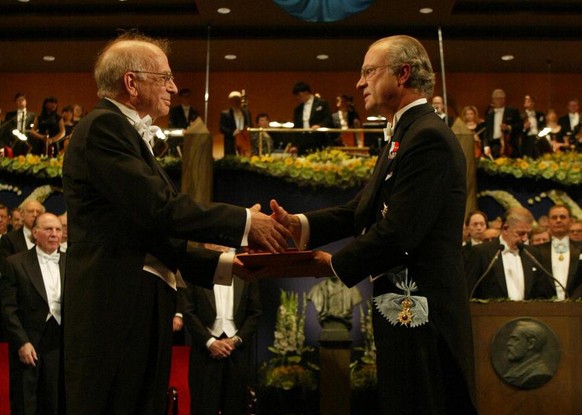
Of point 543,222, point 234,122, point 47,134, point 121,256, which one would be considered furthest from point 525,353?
point 47,134

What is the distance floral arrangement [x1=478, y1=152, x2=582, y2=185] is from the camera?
10758mm

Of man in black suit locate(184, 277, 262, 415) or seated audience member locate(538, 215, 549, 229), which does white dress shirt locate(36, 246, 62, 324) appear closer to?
man in black suit locate(184, 277, 262, 415)

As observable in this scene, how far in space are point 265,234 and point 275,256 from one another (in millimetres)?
187

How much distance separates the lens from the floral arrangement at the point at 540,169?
10758 millimetres

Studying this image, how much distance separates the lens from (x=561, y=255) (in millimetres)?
8070

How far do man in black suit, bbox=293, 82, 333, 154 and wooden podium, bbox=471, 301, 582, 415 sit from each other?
21.0ft

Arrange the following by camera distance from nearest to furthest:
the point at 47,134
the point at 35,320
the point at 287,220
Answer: the point at 287,220 < the point at 35,320 < the point at 47,134

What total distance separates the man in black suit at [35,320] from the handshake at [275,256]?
342 centimetres

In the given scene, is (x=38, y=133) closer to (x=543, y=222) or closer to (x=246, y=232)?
(x=543, y=222)

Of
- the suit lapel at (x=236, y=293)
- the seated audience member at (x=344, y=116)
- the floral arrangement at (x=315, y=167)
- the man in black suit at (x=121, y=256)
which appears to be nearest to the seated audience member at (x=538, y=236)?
the floral arrangement at (x=315, y=167)

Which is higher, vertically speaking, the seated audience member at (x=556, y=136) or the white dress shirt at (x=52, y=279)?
the seated audience member at (x=556, y=136)

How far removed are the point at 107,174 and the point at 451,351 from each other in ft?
4.37

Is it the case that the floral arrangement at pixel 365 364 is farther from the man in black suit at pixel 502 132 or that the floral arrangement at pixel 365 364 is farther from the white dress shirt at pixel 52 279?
the man in black suit at pixel 502 132

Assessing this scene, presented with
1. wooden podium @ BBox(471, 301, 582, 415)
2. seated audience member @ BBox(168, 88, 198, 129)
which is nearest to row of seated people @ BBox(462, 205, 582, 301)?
wooden podium @ BBox(471, 301, 582, 415)
